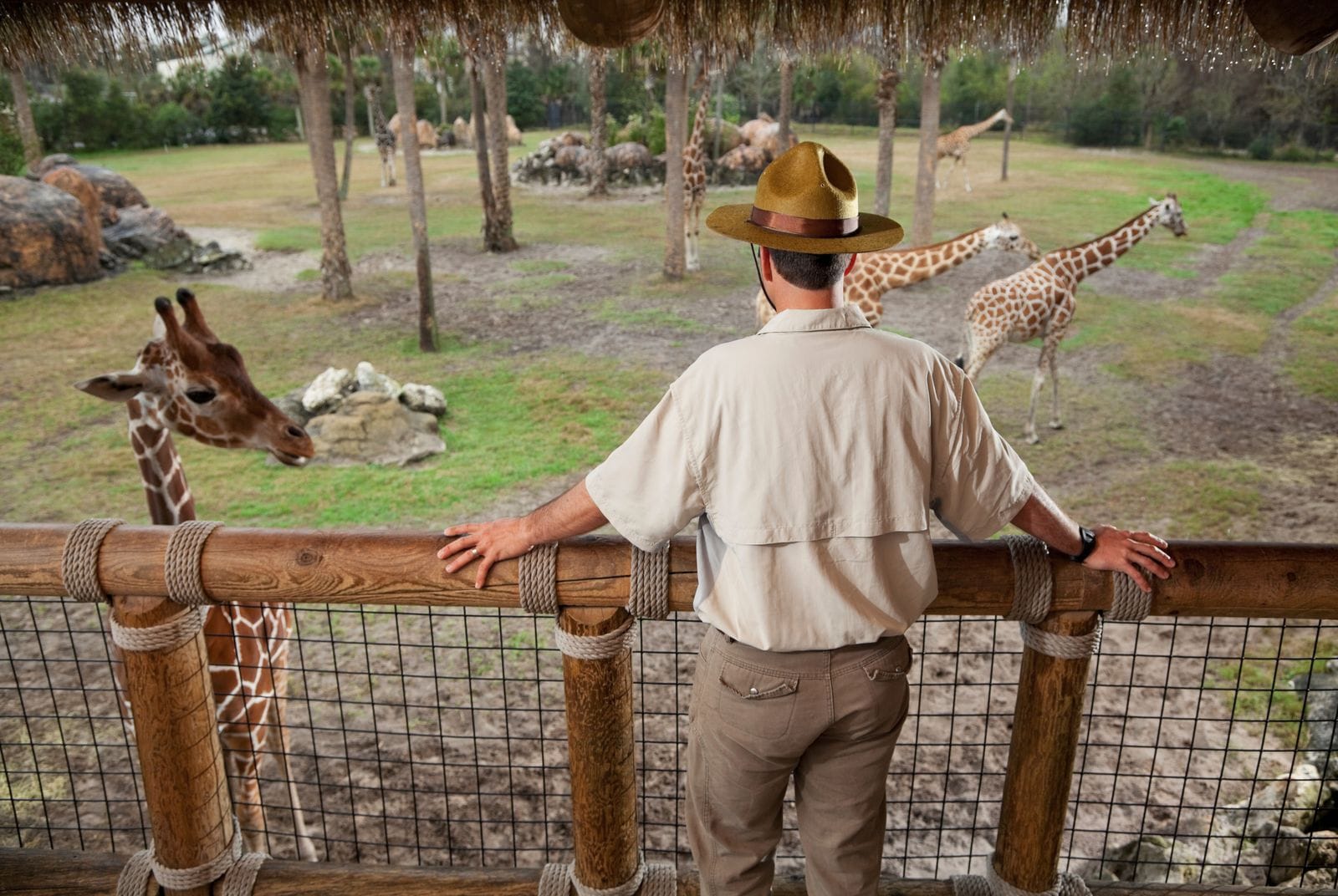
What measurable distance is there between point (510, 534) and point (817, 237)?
2.20 feet

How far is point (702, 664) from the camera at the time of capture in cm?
159

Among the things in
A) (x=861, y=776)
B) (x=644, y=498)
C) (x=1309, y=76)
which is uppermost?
(x=1309, y=76)

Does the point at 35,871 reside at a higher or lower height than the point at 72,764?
higher

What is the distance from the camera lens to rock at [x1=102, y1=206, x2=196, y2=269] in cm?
1147

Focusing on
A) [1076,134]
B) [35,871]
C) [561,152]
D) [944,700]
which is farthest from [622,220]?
[35,871]

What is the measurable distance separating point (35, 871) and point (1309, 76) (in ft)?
12.5

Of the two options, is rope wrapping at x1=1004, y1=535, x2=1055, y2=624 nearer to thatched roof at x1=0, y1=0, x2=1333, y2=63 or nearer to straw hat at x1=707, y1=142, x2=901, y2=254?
straw hat at x1=707, y1=142, x2=901, y2=254

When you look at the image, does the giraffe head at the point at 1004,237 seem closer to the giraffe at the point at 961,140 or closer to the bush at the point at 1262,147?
the giraffe at the point at 961,140

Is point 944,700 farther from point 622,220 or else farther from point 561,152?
point 561,152

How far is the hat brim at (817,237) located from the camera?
1.43 metres

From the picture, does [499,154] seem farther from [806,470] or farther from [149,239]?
[806,470]

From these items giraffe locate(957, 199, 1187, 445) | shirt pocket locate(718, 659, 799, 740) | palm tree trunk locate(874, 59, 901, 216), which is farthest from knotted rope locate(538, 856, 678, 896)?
palm tree trunk locate(874, 59, 901, 216)

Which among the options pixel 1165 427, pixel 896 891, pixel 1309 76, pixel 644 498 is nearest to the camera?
pixel 644 498

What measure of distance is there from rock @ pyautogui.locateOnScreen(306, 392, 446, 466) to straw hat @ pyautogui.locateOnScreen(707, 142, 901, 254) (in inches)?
210
